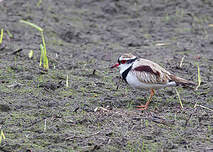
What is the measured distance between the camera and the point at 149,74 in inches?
188

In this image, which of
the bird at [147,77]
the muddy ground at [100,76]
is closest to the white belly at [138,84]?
the bird at [147,77]

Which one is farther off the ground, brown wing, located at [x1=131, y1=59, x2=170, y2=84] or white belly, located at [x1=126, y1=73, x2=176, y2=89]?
brown wing, located at [x1=131, y1=59, x2=170, y2=84]

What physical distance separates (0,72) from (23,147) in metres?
2.08

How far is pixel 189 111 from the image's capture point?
4.62m

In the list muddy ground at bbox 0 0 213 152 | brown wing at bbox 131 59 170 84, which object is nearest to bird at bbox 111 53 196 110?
brown wing at bbox 131 59 170 84

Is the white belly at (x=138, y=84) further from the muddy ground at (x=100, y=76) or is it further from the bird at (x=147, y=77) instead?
the muddy ground at (x=100, y=76)

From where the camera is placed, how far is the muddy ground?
3.83 metres

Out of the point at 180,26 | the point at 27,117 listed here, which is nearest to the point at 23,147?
the point at 27,117

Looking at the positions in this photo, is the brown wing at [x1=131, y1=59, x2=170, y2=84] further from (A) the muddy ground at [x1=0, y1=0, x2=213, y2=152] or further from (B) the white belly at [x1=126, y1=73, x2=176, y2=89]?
(A) the muddy ground at [x1=0, y1=0, x2=213, y2=152]

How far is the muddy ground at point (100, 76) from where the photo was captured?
383cm

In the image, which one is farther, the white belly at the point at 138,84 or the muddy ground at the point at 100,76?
the white belly at the point at 138,84

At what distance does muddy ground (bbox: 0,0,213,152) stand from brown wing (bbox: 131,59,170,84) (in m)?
0.33

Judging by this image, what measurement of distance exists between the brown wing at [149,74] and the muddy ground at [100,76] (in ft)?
1.09

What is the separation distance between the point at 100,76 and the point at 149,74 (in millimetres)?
1108
